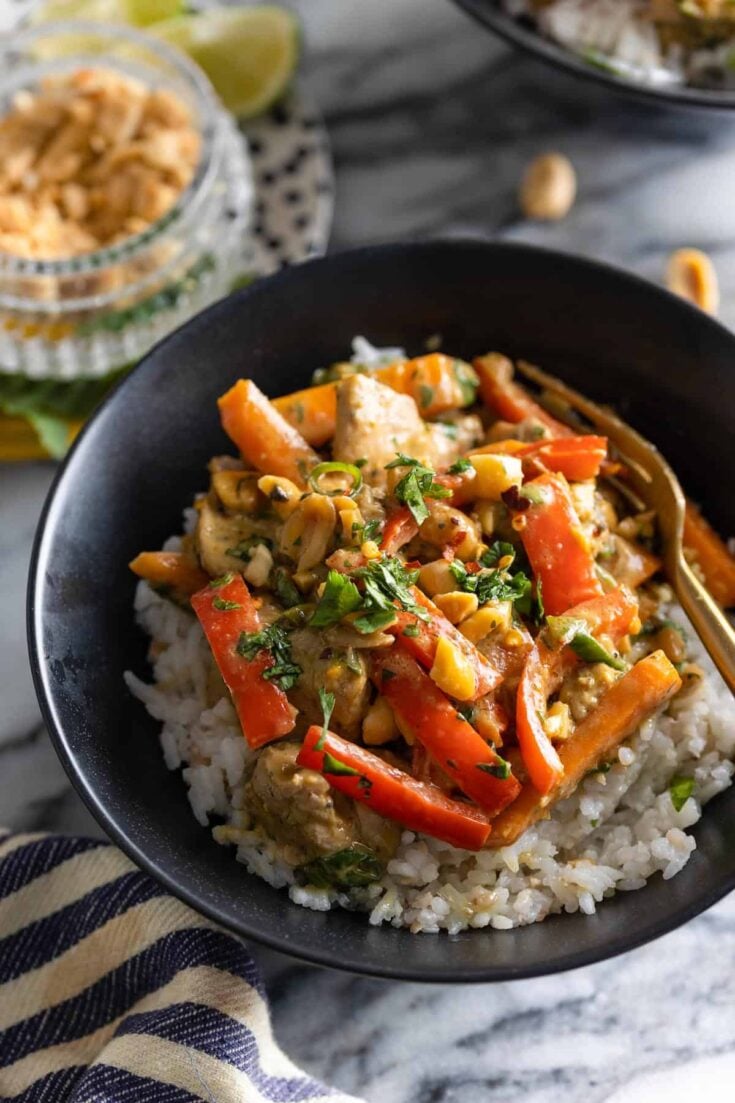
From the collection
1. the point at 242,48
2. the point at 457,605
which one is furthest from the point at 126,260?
the point at 457,605

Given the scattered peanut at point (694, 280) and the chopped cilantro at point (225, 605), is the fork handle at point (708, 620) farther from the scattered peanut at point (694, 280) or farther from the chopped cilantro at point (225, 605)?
the scattered peanut at point (694, 280)

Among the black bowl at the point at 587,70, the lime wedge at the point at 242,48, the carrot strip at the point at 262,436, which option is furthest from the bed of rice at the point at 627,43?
the carrot strip at the point at 262,436

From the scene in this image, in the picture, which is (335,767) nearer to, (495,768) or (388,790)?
(388,790)

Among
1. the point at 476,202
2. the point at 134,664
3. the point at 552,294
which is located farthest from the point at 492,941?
the point at 476,202

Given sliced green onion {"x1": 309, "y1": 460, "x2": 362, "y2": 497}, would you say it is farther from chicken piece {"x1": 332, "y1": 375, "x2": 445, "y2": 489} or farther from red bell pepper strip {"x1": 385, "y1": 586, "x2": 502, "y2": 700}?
red bell pepper strip {"x1": 385, "y1": 586, "x2": 502, "y2": 700}

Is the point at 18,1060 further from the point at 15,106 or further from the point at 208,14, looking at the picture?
the point at 208,14

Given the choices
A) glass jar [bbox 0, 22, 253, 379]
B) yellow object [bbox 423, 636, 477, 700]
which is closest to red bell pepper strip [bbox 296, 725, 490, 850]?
yellow object [bbox 423, 636, 477, 700]
